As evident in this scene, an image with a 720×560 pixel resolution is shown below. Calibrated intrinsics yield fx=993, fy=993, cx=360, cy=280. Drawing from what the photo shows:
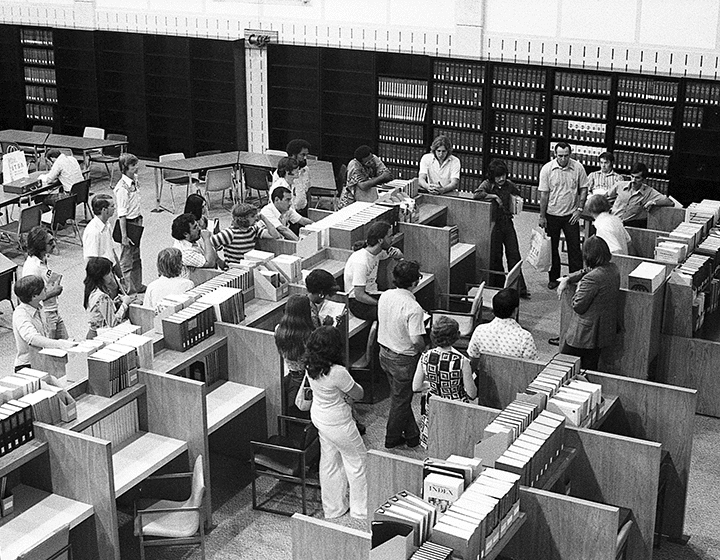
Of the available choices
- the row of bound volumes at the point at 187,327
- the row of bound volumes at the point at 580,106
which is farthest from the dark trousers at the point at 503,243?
the row of bound volumes at the point at 187,327

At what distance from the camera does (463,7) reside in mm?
14352

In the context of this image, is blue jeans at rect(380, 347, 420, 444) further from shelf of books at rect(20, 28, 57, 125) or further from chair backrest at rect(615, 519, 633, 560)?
shelf of books at rect(20, 28, 57, 125)

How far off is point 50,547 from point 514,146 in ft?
33.5

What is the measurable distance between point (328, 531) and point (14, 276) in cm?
652

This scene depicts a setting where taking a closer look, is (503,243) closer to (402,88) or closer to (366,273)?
(366,273)

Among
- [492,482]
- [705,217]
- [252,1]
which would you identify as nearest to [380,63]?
[252,1]

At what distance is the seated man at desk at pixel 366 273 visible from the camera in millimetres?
8422

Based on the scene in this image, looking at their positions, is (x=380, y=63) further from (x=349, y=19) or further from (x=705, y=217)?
(x=705, y=217)

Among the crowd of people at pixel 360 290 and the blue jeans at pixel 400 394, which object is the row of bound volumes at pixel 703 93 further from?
the blue jeans at pixel 400 394

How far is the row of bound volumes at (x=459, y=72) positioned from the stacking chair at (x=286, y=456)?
8.29m

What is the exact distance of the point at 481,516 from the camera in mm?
4930

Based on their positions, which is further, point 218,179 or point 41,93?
point 41,93

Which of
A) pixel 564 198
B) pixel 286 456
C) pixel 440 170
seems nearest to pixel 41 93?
pixel 440 170

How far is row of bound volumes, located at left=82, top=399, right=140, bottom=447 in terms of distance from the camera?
663 centimetres
